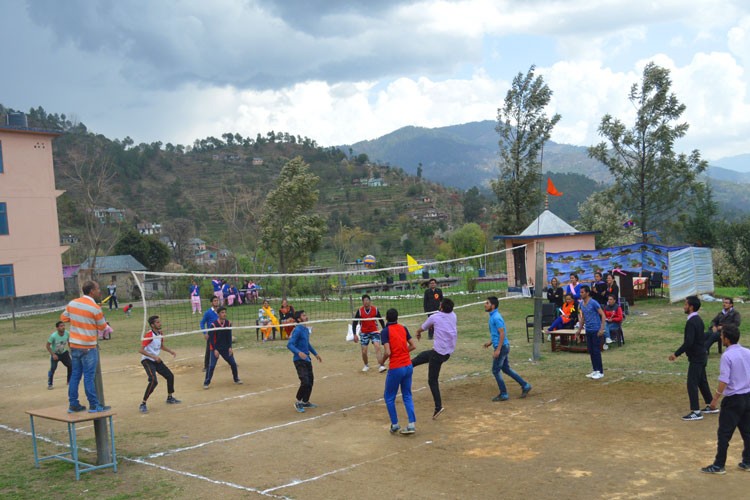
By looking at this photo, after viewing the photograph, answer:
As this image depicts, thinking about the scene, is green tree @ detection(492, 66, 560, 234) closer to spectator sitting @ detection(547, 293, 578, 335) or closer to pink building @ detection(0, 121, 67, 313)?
spectator sitting @ detection(547, 293, 578, 335)

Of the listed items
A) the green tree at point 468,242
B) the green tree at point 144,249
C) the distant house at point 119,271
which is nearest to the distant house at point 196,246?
the green tree at point 144,249

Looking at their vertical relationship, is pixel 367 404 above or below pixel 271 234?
below

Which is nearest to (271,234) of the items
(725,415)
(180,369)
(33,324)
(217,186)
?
(33,324)

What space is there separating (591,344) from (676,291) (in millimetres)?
13490

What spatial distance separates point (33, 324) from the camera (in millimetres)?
32719

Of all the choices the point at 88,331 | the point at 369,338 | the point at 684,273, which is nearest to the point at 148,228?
the point at 684,273

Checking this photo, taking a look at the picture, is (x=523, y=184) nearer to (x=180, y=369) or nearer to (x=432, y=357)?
(x=180, y=369)

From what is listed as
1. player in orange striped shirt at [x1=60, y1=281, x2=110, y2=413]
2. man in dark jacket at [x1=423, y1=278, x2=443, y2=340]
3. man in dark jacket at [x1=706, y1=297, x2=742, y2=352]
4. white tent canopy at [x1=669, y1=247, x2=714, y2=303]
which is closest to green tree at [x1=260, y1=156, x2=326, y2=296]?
white tent canopy at [x1=669, y1=247, x2=714, y2=303]

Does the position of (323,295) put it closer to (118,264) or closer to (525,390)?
(525,390)

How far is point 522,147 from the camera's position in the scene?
34.2 metres

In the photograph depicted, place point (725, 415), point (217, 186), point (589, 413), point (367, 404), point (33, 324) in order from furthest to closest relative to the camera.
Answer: point (217, 186), point (33, 324), point (367, 404), point (589, 413), point (725, 415)

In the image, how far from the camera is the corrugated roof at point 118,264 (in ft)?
183

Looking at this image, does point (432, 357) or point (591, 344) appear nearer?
point (432, 357)

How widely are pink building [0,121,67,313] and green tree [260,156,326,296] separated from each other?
1401cm
